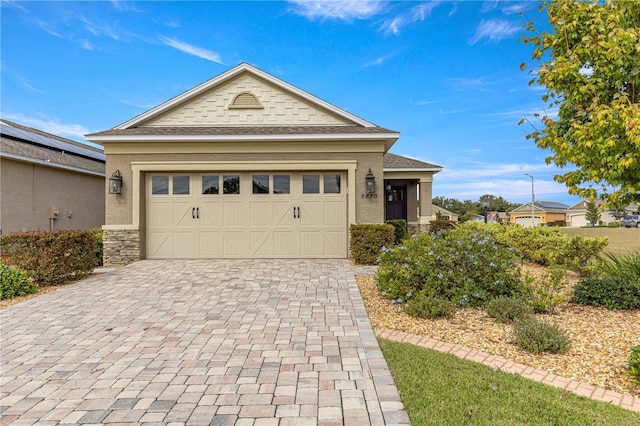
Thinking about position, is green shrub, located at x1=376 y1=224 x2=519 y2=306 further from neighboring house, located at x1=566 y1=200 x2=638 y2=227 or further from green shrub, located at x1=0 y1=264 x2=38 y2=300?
neighboring house, located at x1=566 y1=200 x2=638 y2=227

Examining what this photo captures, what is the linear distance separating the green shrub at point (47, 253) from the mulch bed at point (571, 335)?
659 centimetres

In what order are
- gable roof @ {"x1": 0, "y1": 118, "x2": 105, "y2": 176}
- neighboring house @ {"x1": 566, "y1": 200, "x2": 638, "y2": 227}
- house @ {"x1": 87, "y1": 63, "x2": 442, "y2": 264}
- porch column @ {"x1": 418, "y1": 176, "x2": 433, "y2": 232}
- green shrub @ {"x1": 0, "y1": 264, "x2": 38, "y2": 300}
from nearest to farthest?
1. green shrub @ {"x1": 0, "y1": 264, "x2": 38, "y2": 300}
2. house @ {"x1": 87, "y1": 63, "x2": 442, "y2": 264}
3. gable roof @ {"x1": 0, "y1": 118, "x2": 105, "y2": 176}
4. porch column @ {"x1": 418, "y1": 176, "x2": 433, "y2": 232}
5. neighboring house @ {"x1": 566, "y1": 200, "x2": 638, "y2": 227}

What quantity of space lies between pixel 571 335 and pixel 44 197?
14848 millimetres

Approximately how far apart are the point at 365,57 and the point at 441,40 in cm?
305

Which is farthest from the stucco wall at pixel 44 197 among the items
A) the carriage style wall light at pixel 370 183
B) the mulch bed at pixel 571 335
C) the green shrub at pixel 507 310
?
the green shrub at pixel 507 310

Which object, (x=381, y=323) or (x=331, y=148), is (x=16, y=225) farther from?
(x=381, y=323)

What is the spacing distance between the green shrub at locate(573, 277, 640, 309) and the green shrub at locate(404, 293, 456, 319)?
243 cm

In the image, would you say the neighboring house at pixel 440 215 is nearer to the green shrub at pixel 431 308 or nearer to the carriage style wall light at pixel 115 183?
the green shrub at pixel 431 308

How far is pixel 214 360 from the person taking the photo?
3.44 metres

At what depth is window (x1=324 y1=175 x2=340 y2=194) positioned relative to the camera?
9891 mm

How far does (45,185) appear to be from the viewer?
36.9 ft

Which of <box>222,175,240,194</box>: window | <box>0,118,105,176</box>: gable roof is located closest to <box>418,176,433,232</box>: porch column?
A: <box>222,175,240,194</box>: window

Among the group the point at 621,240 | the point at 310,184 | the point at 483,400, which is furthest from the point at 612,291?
the point at 621,240

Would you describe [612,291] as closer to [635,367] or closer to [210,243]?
[635,367]
